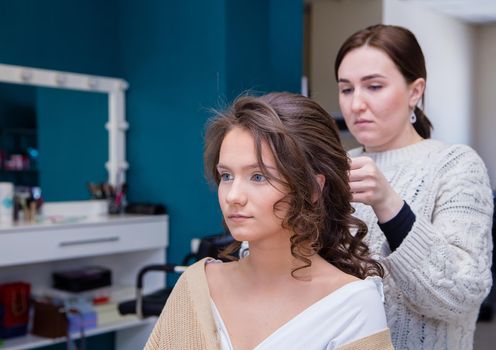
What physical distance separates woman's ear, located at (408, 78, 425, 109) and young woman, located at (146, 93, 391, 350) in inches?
14.9

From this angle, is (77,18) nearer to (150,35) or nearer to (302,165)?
(150,35)

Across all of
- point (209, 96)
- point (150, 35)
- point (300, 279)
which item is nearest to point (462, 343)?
point (300, 279)

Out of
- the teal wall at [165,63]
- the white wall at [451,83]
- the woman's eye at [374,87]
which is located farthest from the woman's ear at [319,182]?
the teal wall at [165,63]

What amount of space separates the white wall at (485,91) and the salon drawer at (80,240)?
1742 millimetres

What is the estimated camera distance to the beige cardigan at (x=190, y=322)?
35.6 inches

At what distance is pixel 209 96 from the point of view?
306cm

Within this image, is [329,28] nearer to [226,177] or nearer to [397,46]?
[397,46]

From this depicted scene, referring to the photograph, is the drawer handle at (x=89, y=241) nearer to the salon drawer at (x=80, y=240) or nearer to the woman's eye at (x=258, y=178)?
the salon drawer at (x=80, y=240)

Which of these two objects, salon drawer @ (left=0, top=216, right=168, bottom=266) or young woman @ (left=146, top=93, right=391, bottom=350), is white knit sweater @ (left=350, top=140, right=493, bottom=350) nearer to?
young woman @ (left=146, top=93, right=391, bottom=350)

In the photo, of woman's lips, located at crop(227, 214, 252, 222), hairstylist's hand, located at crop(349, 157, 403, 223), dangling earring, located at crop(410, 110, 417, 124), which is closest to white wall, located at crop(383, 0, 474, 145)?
dangling earring, located at crop(410, 110, 417, 124)

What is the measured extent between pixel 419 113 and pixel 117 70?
2.65 metres

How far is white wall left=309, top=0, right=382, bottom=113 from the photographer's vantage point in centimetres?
330

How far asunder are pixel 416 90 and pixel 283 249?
1.76ft

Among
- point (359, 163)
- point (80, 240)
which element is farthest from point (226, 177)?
point (80, 240)
